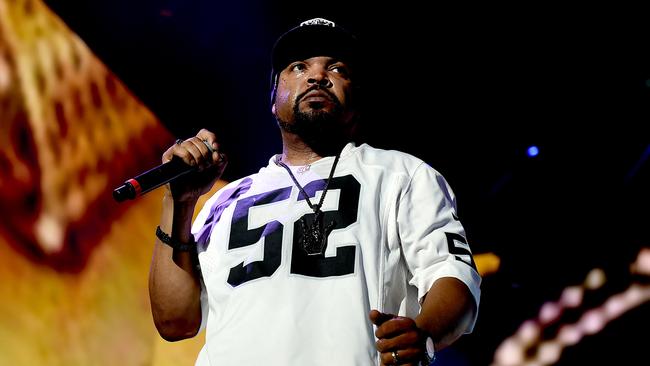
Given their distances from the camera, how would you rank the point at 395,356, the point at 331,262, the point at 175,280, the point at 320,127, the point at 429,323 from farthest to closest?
the point at 320,127 → the point at 175,280 → the point at 331,262 → the point at 429,323 → the point at 395,356

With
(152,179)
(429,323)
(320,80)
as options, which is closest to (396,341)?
(429,323)

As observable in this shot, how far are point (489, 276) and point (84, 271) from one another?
2316 millimetres

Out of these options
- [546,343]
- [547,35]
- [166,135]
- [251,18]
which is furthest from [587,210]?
[166,135]

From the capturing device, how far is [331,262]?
1.49 m

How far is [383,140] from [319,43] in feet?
4.33

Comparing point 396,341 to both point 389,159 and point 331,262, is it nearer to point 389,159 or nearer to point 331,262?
point 331,262

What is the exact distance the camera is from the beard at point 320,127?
187cm

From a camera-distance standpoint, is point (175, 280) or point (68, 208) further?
point (68, 208)

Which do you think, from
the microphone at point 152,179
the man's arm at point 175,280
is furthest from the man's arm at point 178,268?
the microphone at point 152,179

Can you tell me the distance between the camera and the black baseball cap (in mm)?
1970

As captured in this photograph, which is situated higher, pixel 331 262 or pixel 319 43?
pixel 319 43

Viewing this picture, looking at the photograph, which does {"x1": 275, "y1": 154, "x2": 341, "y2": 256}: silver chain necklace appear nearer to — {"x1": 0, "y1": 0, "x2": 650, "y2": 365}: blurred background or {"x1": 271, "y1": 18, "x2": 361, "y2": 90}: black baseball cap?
{"x1": 271, "y1": 18, "x2": 361, "y2": 90}: black baseball cap

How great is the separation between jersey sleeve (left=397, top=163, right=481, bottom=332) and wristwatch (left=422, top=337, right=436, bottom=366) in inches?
8.1

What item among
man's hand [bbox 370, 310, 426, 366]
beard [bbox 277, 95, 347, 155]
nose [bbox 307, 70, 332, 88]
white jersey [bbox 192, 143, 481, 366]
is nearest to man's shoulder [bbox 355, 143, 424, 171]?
white jersey [bbox 192, 143, 481, 366]
